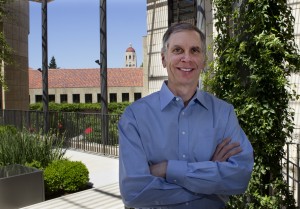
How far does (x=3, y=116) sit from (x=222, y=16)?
13.6 metres

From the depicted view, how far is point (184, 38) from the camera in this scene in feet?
5.94

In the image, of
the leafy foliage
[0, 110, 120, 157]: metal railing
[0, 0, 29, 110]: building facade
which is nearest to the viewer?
[0, 110, 120, 157]: metal railing

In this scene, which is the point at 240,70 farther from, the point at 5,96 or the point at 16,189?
the point at 5,96

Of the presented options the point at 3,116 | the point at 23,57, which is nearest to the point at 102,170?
the point at 3,116

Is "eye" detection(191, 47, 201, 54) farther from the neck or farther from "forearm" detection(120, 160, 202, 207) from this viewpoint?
"forearm" detection(120, 160, 202, 207)

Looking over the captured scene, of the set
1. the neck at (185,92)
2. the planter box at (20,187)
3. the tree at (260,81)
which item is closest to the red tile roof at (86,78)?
the planter box at (20,187)

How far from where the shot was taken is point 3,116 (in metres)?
15.4

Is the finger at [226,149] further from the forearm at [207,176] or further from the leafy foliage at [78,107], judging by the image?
the leafy foliage at [78,107]

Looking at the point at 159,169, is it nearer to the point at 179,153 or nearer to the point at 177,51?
the point at 179,153

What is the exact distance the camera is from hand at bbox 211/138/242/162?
1.85 meters

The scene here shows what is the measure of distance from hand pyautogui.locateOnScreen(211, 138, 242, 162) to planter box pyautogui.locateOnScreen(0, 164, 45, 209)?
4.92m

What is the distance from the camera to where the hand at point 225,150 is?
1849mm

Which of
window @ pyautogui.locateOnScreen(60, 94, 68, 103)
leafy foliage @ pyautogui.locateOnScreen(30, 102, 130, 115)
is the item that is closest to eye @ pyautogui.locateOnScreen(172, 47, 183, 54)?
leafy foliage @ pyautogui.locateOnScreen(30, 102, 130, 115)

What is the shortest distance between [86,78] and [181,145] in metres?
46.6
